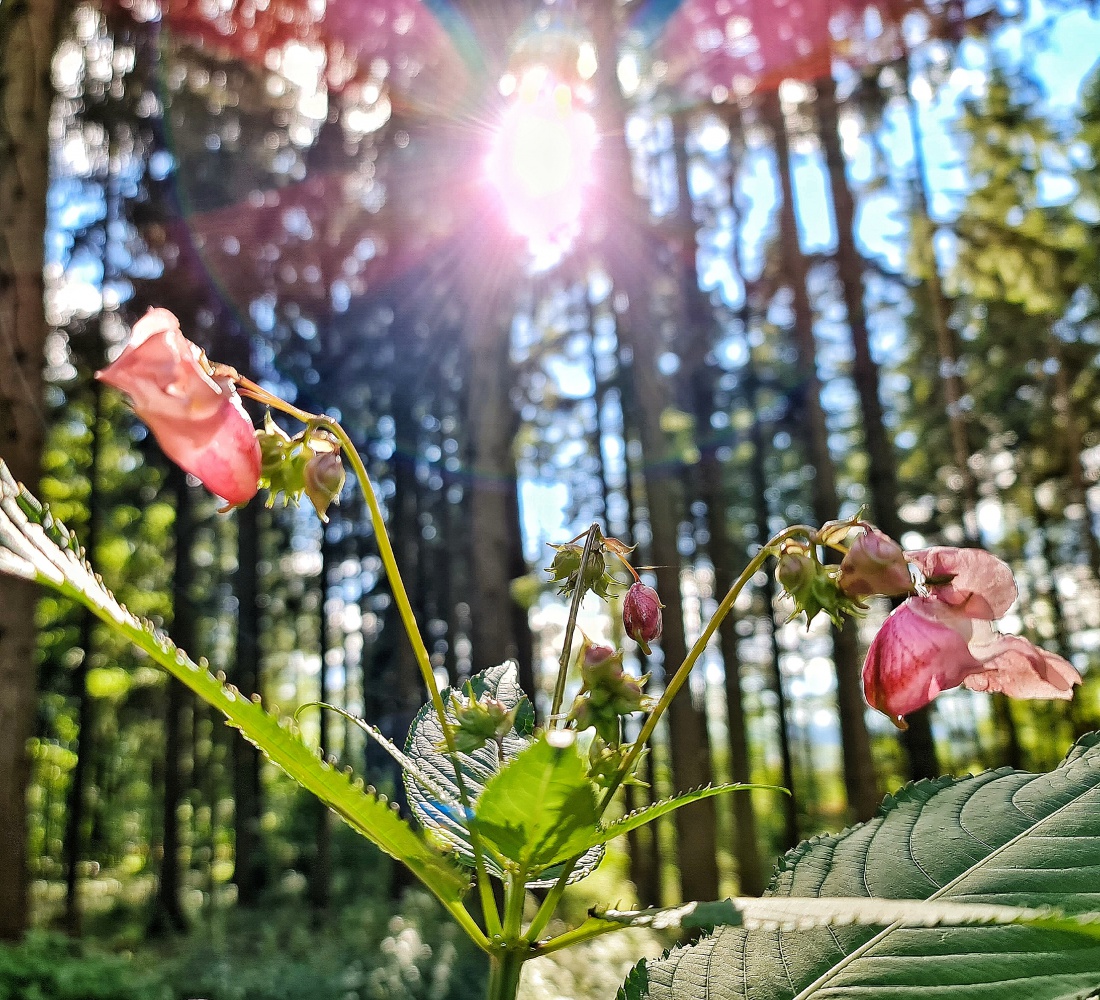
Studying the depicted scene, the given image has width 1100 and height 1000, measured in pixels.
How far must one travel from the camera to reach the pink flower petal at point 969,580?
0.83 metres

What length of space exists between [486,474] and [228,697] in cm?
868

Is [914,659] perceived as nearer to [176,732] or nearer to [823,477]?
[823,477]

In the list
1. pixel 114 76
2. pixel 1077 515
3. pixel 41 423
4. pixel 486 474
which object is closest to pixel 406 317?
pixel 114 76

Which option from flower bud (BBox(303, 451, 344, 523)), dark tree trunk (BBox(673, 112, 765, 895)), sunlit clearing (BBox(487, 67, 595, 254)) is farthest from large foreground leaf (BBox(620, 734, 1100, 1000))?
dark tree trunk (BBox(673, 112, 765, 895))

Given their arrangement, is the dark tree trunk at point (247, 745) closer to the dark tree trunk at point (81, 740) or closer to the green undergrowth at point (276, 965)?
the dark tree trunk at point (81, 740)

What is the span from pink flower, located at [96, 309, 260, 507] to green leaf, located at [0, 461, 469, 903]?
0.12 metres

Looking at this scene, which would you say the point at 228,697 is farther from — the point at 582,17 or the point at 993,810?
the point at 582,17

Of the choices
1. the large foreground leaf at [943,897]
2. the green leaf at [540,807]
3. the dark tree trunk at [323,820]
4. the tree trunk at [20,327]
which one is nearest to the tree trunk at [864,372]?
the tree trunk at [20,327]

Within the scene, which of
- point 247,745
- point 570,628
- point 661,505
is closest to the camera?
point 570,628

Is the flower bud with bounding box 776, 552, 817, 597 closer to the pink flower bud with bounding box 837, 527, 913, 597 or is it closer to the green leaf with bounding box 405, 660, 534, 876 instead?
the pink flower bud with bounding box 837, 527, 913, 597

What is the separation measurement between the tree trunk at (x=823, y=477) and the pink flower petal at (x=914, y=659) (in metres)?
7.45

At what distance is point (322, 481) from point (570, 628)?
30cm

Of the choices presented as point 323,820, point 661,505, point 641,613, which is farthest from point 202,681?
point 323,820

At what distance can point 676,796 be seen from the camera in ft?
2.95
